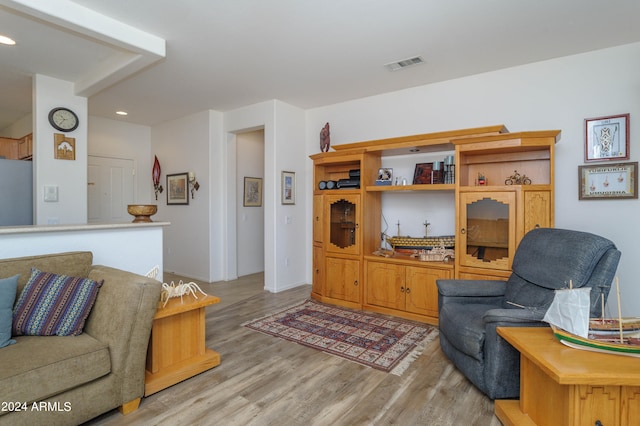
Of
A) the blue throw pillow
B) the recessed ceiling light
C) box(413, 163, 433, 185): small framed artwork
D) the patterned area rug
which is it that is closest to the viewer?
the blue throw pillow

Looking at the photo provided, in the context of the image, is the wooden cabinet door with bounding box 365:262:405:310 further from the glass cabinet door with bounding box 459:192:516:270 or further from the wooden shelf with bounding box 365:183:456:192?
the wooden shelf with bounding box 365:183:456:192

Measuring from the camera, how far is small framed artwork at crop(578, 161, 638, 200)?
9.45 ft

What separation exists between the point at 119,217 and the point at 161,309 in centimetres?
436

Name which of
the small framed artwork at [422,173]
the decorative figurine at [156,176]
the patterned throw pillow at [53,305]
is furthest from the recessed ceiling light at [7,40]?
the small framed artwork at [422,173]

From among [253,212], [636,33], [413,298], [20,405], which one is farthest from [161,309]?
[636,33]

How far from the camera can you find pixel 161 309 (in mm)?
2188

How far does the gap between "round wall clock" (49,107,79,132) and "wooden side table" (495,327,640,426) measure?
4547 millimetres

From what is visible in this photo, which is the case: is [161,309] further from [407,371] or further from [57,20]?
[57,20]

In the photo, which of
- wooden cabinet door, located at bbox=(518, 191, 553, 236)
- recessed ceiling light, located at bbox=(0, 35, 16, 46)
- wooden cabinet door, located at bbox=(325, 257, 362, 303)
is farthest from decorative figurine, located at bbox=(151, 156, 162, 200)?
wooden cabinet door, located at bbox=(518, 191, 553, 236)

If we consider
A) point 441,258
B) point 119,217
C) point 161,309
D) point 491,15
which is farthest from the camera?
point 119,217

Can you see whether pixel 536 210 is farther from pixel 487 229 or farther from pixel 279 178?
pixel 279 178

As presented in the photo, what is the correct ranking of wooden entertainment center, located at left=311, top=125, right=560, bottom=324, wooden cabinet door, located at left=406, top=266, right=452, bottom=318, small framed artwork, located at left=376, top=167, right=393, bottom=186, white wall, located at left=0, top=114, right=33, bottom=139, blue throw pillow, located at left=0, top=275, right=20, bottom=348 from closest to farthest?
blue throw pillow, located at left=0, top=275, right=20, bottom=348
wooden entertainment center, located at left=311, top=125, right=560, bottom=324
wooden cabinet door, located at left=406, top=266, right=452, bottom=318
small framed artwork, located at left=376, top=167, right=393, bottom=186
white wall, located at left=0, top=114, right=33, bottom=139

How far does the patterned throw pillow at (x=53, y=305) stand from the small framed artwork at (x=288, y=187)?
9.44ft

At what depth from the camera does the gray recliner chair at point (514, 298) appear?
2025mm
